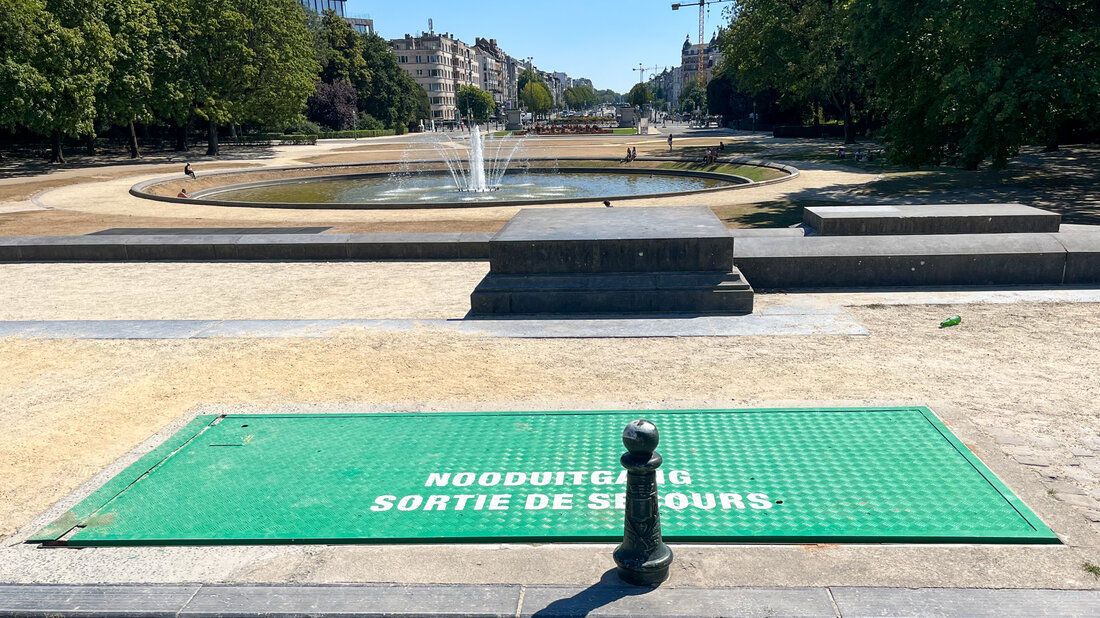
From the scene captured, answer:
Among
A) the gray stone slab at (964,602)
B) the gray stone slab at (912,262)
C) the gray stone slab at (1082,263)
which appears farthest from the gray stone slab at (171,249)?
the gray stone slab at (1082,263)

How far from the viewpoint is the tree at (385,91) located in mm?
92938

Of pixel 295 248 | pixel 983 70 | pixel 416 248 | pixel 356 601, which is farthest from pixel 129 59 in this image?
pixel 356 601

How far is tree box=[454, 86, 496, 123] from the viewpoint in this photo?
467 ft

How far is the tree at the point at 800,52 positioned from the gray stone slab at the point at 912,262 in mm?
33024

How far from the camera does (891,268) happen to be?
1073 cm

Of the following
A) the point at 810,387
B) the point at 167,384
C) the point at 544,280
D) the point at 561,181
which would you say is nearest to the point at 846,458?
the point at 810,387

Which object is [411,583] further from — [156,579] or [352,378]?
[352,378]

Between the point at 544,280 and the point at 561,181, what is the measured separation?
25545mm

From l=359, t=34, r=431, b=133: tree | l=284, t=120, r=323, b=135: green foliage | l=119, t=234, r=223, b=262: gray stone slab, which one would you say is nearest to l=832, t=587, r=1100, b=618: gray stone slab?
l=119, t=234, r=223, b=262: gray stone slab

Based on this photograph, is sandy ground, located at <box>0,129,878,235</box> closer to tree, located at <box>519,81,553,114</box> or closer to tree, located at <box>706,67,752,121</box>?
tree, located at <box>706,67,752,121</box>

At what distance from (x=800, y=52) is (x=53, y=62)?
42.3 metres

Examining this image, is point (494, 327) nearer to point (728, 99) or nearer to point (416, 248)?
point (416, 248)

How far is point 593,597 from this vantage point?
147 inches

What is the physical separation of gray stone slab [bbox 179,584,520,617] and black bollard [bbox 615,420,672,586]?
620mm
